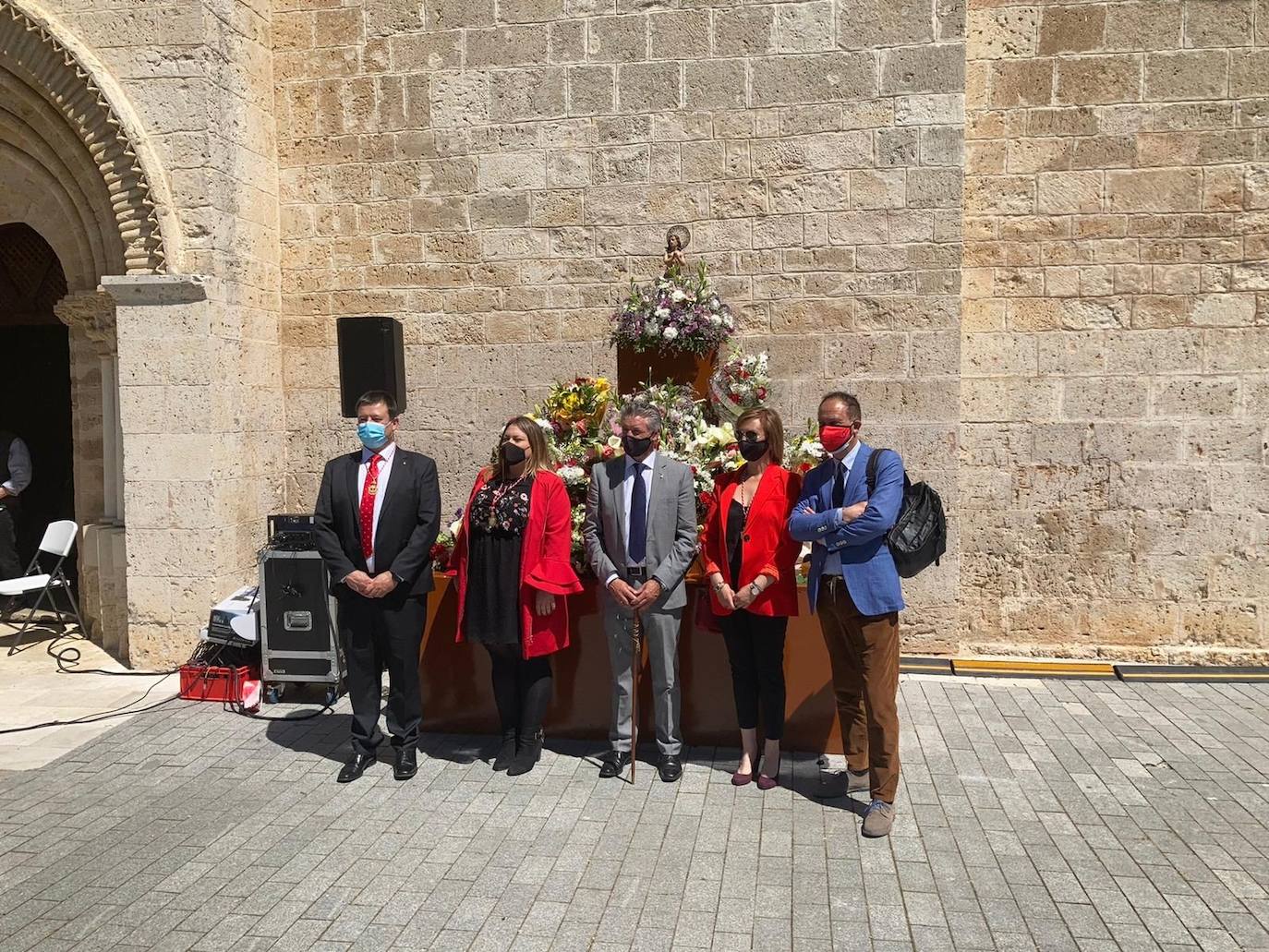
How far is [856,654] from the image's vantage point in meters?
4.20

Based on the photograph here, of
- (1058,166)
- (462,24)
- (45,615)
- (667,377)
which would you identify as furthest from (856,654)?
(45,615)

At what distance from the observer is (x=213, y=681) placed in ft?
19.6

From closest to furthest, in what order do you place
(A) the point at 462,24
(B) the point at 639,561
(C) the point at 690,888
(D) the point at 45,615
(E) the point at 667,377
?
1. (C) the point at 690,888
2. (B) the point at 639,561
3. (E) the point at 667,377
4. (A) the point at 462,24
5. (D) the point at 45,615

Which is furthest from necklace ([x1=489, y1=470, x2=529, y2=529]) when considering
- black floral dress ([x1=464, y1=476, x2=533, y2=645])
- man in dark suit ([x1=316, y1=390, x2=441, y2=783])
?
man in dark suit ([x1=316, y1=390, x2=441, y2=783])

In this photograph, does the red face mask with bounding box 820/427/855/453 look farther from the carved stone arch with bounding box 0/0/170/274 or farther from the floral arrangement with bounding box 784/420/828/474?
the carved stone arch with bounding box 0/0/170/274

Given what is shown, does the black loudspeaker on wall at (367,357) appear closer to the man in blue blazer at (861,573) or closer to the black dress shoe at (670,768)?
the black dress shoe at (670,768)

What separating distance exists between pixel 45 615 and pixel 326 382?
357cm

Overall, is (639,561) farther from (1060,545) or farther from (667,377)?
(1060,545)

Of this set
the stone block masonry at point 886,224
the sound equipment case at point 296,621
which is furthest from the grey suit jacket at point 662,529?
the stone block masonry at point 886,224

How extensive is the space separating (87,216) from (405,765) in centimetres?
493

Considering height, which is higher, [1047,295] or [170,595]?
[1047,295]

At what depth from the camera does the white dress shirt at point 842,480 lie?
4.19m

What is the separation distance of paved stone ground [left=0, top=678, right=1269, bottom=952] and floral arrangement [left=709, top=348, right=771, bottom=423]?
2.00 m

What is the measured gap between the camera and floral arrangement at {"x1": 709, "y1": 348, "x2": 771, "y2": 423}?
5.49m
